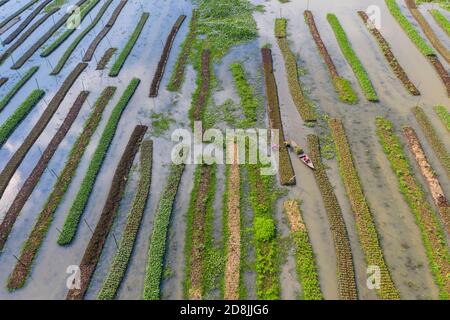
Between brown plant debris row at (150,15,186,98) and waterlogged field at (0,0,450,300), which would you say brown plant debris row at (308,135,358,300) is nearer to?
waterlogged field at (0,0,450,300)

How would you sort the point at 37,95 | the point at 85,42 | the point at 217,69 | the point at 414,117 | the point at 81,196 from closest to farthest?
1. the point at 81,196
2. the point at 414,117
3. the point at 37,95
4. the point at 217,69
5. the point at 85,42

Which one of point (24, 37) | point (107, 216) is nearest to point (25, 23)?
point (24, 37)

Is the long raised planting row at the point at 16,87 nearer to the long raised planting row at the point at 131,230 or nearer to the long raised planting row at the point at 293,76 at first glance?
the long raised planting row at the point at 131,230

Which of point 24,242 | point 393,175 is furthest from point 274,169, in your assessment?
point 24,242

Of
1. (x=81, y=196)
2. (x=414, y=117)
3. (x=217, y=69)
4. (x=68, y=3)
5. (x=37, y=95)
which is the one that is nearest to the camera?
(x=81, y=196)
